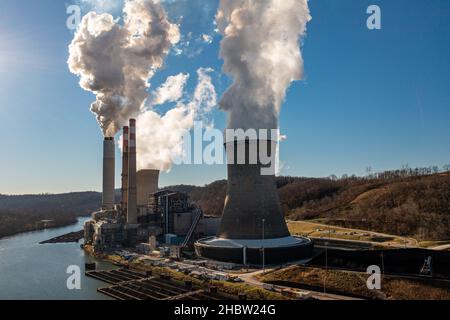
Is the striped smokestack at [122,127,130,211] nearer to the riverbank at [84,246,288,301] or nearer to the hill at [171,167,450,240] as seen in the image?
the riverbank at [84,246,288,301]

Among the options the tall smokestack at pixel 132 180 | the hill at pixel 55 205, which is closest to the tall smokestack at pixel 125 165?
the tall smokestack at pixel 132 180

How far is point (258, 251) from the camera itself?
92.7ft

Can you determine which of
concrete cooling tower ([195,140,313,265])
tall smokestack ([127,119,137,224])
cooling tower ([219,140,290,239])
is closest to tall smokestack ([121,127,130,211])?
tall smokestack ([127,119,137,224])

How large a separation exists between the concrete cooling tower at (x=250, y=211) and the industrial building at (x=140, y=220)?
10.9m

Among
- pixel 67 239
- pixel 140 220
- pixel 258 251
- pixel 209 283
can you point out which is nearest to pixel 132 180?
pixel 140 220

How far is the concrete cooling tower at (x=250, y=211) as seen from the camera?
1160 inches

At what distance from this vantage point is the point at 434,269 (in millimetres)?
22203

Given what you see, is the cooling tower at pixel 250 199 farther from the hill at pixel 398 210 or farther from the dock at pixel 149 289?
the hill at pixel 398 210

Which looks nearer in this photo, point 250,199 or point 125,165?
point 250,199

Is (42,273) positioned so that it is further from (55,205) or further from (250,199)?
(55,205)

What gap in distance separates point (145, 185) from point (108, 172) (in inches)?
202

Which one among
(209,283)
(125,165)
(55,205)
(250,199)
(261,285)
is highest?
(125,165)

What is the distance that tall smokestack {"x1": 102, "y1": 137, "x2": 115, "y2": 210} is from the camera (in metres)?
52.3

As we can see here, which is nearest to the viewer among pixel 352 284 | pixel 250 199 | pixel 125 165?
pixel 352 284
